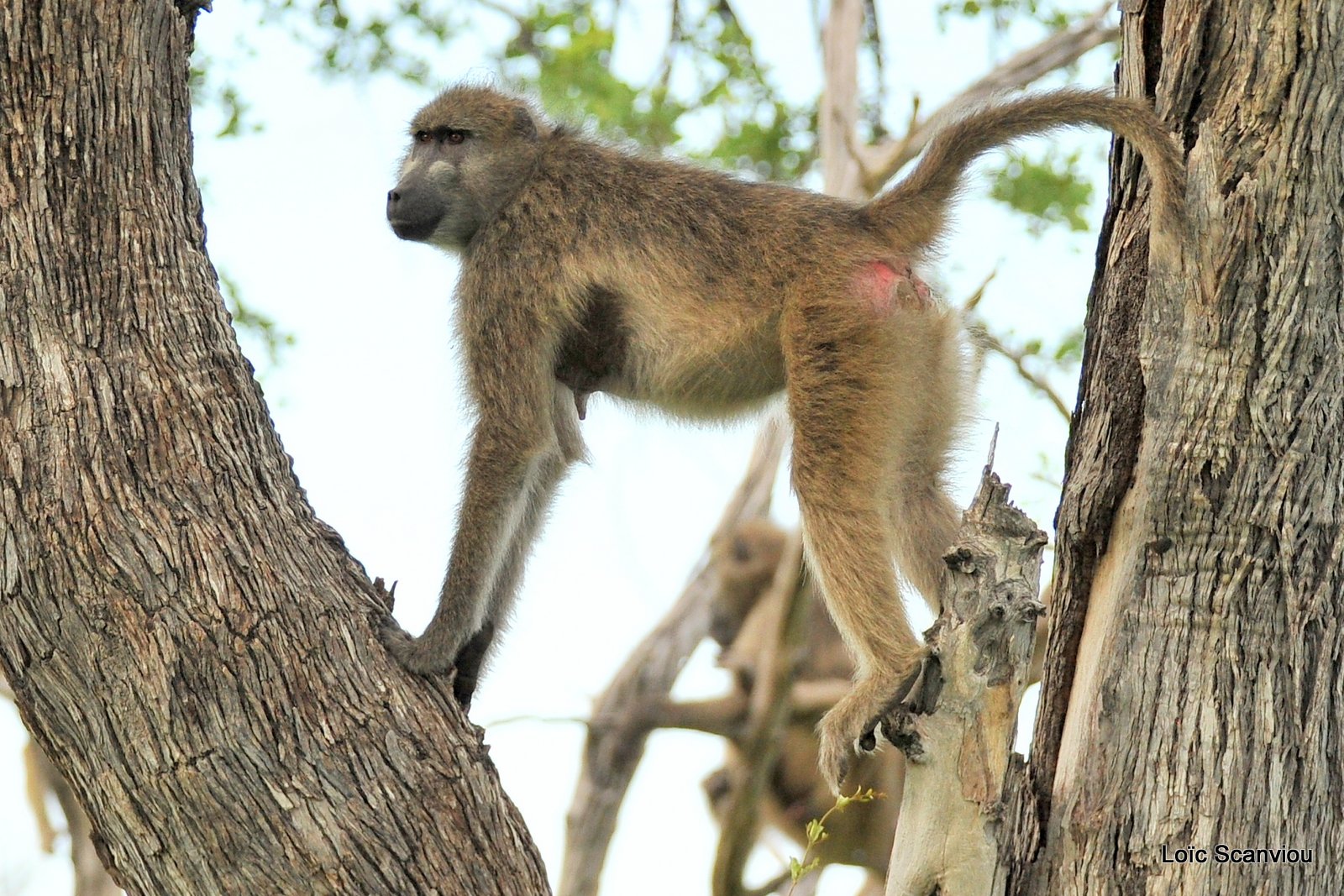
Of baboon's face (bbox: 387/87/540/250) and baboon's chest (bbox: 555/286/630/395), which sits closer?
baboon's chest (bbox: 555/286/630/395)

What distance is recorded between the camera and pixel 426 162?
16.4 ft

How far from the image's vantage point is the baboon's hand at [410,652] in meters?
3.46

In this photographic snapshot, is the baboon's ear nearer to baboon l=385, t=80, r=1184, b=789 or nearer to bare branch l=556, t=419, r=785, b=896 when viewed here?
baboon l=385, t=80, r=1184, b=789

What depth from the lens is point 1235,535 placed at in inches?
126

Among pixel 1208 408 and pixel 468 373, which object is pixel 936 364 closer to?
pixel 1208 408

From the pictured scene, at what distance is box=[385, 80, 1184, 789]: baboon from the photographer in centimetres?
399

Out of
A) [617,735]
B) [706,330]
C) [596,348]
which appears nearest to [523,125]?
[596,348]

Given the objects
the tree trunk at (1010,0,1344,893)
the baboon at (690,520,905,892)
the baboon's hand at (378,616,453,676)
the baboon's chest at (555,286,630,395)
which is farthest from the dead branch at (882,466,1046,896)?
the baboon at (690,520,905,892)

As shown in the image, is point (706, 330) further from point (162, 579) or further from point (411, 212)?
point (162, 579)

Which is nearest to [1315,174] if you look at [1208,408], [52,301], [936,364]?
[1208,408]

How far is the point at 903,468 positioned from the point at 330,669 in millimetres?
1965

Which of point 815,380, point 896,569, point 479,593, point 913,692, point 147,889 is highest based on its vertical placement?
point 815,380

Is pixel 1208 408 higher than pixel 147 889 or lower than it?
higher

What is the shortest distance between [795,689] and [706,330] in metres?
4.39
